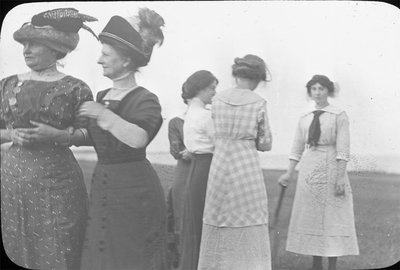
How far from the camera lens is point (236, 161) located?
422cm

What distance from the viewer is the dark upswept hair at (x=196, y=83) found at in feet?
13.9

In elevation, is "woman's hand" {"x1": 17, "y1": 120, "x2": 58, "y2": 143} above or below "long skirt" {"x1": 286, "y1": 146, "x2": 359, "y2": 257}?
above

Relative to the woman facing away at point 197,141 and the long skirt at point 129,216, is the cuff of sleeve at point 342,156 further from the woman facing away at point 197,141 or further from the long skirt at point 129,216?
the long skirt at point 129,216

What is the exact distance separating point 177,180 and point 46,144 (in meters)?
0.64

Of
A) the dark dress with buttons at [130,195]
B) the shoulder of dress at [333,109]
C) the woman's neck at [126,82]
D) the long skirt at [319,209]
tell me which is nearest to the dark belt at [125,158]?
the dark dress with buttons at [130,195]

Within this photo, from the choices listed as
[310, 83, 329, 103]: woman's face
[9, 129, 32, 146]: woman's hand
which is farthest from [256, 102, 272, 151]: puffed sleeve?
[9, 129, 32, 146]: woman's hand

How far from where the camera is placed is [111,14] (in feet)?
14.1

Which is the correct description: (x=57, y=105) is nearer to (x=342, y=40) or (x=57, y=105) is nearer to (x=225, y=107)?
(x=225, y=107)

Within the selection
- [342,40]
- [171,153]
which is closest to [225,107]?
[171,153]

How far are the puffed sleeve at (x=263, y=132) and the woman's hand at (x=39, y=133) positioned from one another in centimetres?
93

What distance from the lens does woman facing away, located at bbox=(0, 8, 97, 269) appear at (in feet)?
14.2

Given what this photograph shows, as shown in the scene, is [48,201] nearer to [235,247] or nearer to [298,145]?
[235,247]

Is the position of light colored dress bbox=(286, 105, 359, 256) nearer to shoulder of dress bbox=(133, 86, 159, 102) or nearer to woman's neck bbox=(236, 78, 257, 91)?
woman's neck bbox=(236, 78, 257, 91)

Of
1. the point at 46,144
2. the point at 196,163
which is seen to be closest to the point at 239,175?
the point at 196,163
